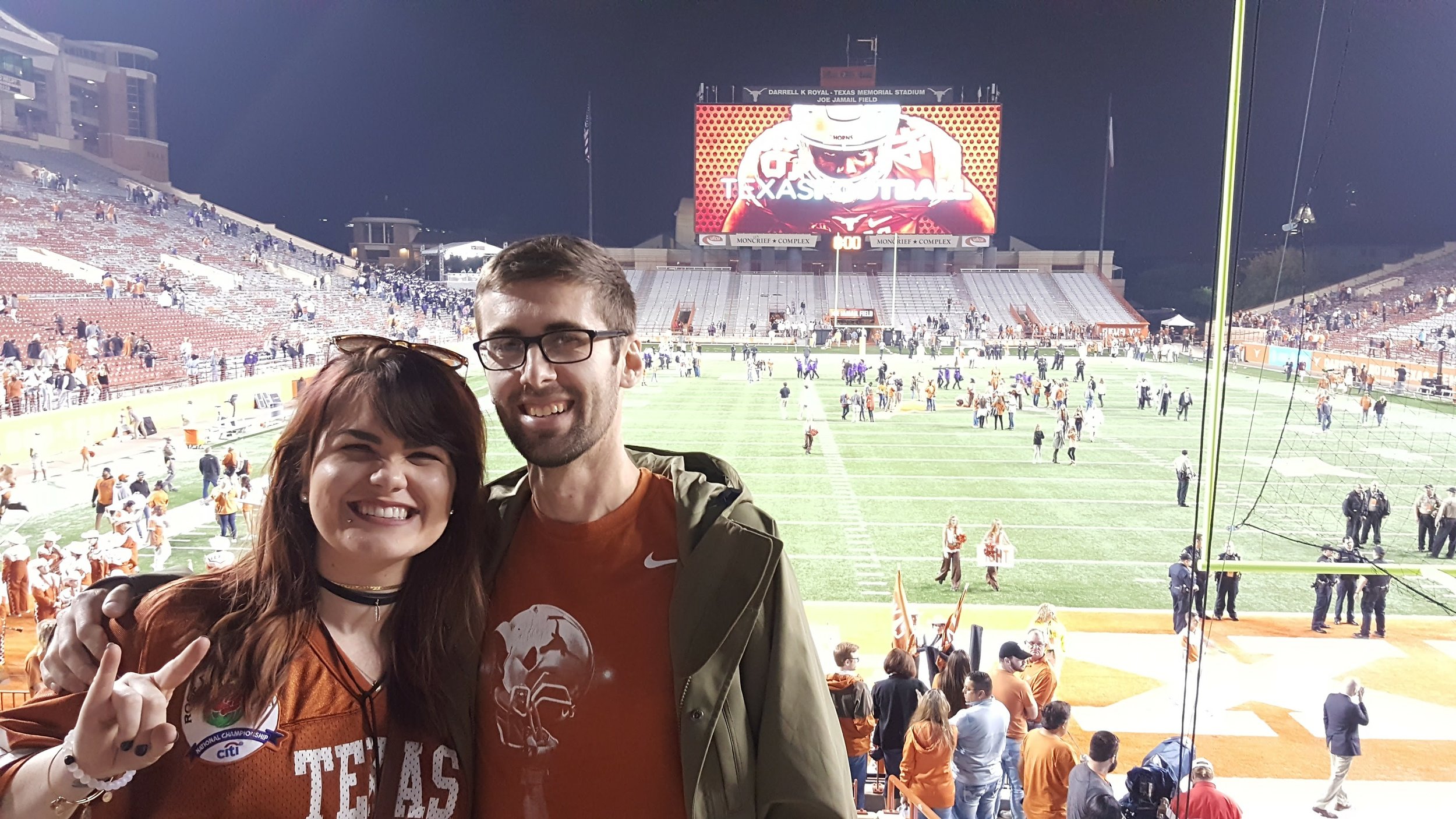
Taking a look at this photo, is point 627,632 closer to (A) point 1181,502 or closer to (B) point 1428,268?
(A) point 1181,502

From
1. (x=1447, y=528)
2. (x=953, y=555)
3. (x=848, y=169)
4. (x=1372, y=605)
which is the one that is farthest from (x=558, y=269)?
(x=848, y=169)

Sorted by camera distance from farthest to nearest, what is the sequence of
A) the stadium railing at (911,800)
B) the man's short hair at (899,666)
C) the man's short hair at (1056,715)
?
the man's short hair at (899,666), the man's short hair at (1056,715), the stadium railing at (911,800)

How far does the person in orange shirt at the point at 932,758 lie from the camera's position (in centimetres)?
396

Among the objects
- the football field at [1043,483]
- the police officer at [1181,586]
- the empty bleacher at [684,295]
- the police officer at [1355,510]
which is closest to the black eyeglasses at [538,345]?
the police officer at [1181,586]

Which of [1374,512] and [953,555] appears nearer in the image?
[953,555]

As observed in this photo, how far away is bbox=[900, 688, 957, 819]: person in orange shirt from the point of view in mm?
3961

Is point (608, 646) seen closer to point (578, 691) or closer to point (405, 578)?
point (578, 691)

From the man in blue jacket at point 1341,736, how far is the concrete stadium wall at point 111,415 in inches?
411

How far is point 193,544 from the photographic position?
34.8 feet

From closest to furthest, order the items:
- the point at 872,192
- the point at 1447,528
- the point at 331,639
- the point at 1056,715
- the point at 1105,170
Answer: the point at 331,639 → the point at 1056,715 → the point at 1447,528 → the point at 872,192 → the point at 1105,170

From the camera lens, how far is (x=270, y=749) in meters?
1.16

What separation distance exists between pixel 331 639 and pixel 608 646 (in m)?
0.43

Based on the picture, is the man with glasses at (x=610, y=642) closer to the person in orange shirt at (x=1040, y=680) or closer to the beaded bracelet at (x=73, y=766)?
the beaded bracelet at (x=73, y=766)

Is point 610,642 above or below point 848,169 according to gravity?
below
